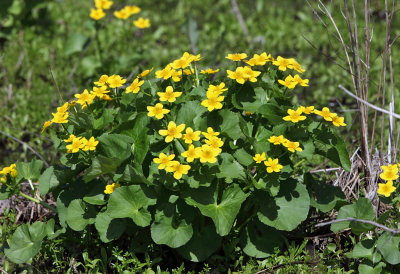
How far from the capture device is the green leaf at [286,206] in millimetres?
2305

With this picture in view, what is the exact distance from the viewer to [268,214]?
233 centimetres

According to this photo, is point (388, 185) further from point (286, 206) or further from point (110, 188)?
point (110, 188)

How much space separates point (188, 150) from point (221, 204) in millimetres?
324

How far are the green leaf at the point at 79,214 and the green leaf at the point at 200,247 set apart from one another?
0.45 metres

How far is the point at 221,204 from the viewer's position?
227 centimetres

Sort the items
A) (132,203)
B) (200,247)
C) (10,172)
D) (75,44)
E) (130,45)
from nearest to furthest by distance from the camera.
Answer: (132,203)
(200,247)
(10,172)
(75,44)
(130,45)

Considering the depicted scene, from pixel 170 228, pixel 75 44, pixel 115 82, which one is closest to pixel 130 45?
pixel 75 44

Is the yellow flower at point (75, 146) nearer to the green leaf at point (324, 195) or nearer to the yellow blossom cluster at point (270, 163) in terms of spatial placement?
the yellow blossom cluster at point (270, 163)

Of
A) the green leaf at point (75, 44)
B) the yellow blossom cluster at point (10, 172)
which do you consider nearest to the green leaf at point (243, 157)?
the yellow blossom cluster at point (10, 172)

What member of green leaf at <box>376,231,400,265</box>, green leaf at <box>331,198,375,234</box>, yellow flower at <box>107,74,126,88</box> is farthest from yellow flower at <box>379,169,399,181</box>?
yellow flower at <box>107,74,126,88</box>

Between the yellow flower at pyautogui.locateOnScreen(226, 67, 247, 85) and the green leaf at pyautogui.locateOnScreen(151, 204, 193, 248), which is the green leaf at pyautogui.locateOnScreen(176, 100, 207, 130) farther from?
the green leaf at pyautogui.locateOnScreen(151, 204, 193, 248)

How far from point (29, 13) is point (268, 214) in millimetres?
3860

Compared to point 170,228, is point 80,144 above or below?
above

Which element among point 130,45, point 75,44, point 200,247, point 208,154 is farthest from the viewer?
point 130,45
